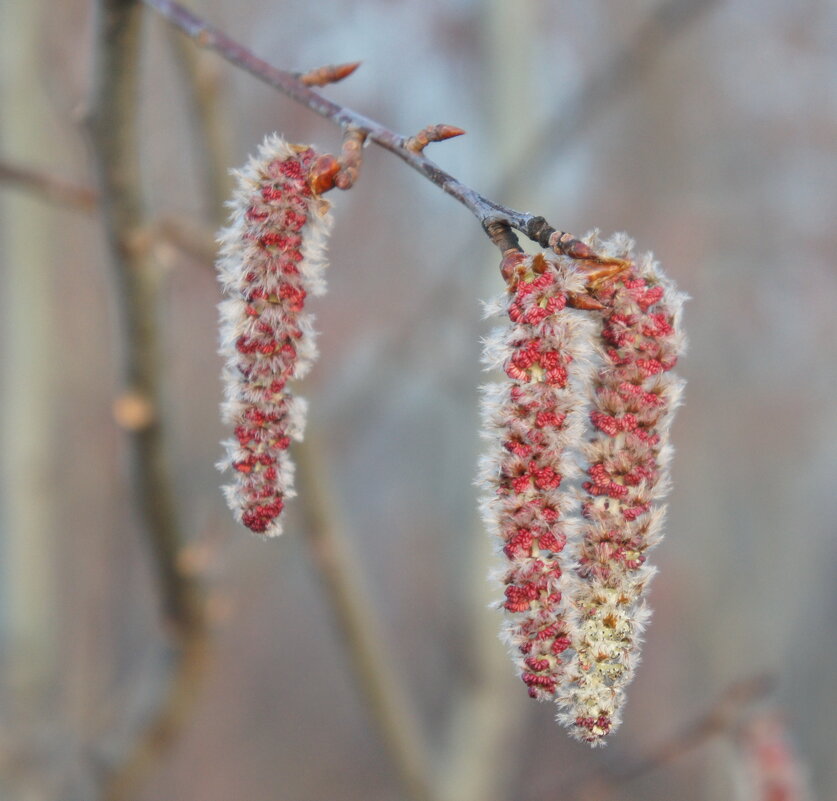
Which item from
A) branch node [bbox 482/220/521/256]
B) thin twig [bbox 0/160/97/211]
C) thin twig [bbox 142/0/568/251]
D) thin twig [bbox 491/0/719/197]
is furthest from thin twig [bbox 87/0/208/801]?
thin twig [bbox 491/0/719/197]

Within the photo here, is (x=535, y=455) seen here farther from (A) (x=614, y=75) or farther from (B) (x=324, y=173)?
(A) (x=614, y=75)

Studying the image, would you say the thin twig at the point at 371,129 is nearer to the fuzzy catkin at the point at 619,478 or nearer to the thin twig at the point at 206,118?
the fuzzy catkin at the point at 619,478

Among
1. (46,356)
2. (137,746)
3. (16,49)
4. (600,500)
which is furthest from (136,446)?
(16,49)

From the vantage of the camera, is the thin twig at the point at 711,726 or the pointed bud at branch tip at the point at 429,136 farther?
A: the thin twig at the point at 711,726

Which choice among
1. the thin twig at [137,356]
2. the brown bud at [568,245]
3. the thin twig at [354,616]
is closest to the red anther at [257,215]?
the brown bud at [568,245]

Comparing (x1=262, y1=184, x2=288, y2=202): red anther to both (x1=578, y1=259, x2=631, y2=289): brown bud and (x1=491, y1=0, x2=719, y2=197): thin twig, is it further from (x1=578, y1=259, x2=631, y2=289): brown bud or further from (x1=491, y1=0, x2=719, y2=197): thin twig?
(x1=491, y1=0, x2=719, y2=197): thin twig
